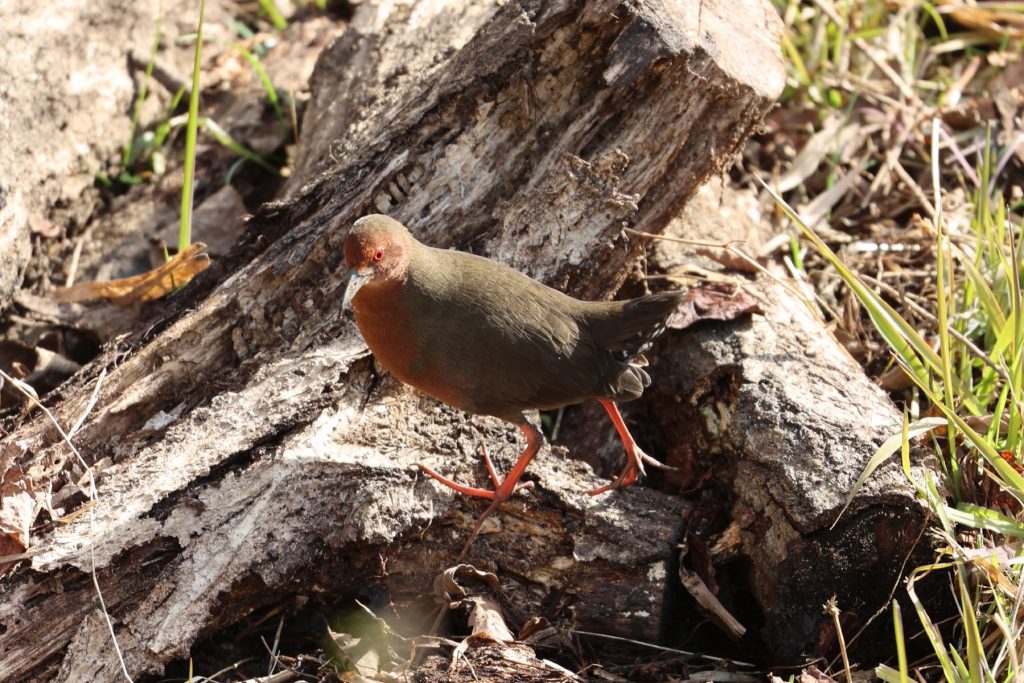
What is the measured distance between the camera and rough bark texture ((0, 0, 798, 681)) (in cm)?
316

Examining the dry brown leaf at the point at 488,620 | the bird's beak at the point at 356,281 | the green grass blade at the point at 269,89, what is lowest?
the dry brown leaf at the point at 488,620

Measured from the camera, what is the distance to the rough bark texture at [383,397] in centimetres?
316

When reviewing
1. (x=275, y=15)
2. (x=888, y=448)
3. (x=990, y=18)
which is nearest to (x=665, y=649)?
(x=888, y=448)

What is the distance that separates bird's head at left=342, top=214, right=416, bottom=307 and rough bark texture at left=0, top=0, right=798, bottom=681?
36cm

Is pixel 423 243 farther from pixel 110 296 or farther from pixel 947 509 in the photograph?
pixel 947 509

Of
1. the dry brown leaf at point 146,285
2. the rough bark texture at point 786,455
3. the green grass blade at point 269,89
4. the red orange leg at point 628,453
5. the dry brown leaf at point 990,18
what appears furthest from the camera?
the dry brown leaf at point 990,18

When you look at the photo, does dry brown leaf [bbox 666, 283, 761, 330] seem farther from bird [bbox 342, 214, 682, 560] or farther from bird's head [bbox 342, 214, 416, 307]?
bird's head [bbox 342, 214, 416, 307]

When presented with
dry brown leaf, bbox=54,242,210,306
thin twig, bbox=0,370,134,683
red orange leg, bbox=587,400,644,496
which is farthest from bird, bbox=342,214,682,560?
dry brown leaf, bbox=54,242,210,306

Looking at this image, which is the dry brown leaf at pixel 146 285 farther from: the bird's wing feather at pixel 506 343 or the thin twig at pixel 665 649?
the thin twig at pixel 665 649

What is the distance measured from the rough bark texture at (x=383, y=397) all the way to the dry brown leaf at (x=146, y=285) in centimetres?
24

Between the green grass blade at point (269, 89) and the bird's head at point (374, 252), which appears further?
the green grass blade at point (269, 89)

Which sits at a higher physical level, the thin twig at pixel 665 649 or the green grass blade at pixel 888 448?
the green grass blade at pixel 888 448

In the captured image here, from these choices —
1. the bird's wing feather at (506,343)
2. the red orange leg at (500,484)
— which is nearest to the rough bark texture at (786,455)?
the bird's wing feather at (506,343)

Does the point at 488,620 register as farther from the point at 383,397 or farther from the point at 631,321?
the point at 631,321
